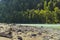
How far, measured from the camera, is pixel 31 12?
3538 cm

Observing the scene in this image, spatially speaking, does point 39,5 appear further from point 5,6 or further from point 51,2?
point 5,6

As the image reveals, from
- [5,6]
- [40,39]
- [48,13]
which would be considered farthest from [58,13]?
[40,39]

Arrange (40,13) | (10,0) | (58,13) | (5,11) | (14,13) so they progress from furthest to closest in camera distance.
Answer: (10,0), (5,11), (14,13), (40,13), (58,13)

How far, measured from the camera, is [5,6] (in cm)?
4119

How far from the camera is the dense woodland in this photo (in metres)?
32.7

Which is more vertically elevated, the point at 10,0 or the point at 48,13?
the point at 10,0

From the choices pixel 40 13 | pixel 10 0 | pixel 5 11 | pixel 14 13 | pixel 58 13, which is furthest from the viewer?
pixel 10 0

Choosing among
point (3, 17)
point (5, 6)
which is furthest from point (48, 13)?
point (5, 6)

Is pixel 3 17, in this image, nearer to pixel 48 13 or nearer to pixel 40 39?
pixel 48 13

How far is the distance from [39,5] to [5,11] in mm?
6662

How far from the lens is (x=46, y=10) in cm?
3469

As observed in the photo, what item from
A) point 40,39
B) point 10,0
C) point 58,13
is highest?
point 10,0

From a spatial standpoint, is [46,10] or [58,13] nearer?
[58,13]

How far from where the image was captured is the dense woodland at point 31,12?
32.7 metres
